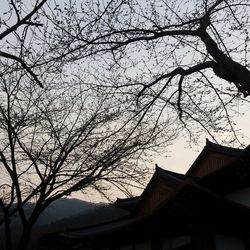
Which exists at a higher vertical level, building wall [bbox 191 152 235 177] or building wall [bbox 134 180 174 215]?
building wall [bbox 191 152 235 177]

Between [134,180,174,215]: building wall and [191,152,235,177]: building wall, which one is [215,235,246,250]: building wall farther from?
[134,180,174,215]: building wall

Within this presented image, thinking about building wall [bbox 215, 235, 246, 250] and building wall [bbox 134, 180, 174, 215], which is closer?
building wall [bbox 215, 235, 246, 250]

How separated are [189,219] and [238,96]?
2657mm

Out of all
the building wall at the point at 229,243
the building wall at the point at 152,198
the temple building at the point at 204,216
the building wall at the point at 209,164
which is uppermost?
the building wall at the point at 209,164

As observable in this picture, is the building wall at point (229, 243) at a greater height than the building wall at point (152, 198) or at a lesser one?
lesser

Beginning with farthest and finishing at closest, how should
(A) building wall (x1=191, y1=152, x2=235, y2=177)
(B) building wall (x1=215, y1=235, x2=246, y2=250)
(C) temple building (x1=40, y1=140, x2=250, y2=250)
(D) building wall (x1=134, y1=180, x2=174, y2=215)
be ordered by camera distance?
(D) building wall (x1=134, y1=180, x2=174, y2=215) → (A) building wall (x1=191, y1=152, x2=235, y2=177) → (B) building wall (x1=215, y1=235, x2=246, y2=250) → (C) temple building (x1=40, y1=140, x2=250, y2=250)

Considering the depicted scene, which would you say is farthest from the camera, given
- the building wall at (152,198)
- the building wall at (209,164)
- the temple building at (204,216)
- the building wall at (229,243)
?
the building wall at (152,198)

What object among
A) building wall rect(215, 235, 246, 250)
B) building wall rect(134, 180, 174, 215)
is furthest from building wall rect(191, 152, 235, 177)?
building wall rect(215, 235, 246, 250)

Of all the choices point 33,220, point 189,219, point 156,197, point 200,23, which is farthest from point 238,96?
point 33,220

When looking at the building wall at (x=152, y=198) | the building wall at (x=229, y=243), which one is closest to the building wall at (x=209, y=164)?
the building wall at (x=152, y=198)

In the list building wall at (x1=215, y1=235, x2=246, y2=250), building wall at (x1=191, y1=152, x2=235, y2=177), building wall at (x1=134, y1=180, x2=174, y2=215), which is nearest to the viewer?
building wall at (x1=215, y1=235, x2=246, y2=250)

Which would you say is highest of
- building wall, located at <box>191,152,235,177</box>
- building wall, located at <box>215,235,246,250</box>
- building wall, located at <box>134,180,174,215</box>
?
building wall, located at <box>191,152,235,177</box>

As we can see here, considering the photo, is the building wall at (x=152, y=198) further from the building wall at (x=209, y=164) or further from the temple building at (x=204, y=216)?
the temple building at (x=204, y=216)

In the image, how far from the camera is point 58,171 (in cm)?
1540
